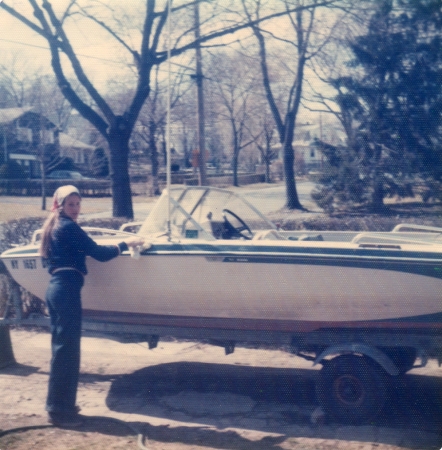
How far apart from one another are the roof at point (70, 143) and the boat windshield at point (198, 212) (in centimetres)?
768

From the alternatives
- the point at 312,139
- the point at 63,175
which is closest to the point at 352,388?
the point at 312,139

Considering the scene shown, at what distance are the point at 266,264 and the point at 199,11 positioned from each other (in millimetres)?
6383

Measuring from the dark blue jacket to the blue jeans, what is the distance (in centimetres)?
9

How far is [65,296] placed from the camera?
428 centimetres

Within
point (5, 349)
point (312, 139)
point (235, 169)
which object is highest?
point (312, 139)

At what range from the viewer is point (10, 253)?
529 cm

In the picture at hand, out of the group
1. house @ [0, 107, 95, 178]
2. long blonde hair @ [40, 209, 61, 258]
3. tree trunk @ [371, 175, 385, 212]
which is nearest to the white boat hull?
long blonde hair @ [40, 209, 61, 258]

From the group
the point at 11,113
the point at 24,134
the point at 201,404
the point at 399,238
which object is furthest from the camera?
the point at 24,134

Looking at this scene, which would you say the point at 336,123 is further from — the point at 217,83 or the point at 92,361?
the point at 92,361

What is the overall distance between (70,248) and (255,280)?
1.44 meters

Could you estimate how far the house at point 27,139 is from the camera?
11.0 meters

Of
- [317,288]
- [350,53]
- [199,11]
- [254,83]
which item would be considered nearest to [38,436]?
[317,288]

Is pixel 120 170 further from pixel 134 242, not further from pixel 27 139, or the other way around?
pixel 134 242

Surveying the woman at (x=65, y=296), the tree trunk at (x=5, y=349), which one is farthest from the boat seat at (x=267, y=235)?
the tree trunk at (x=5, y=349)
